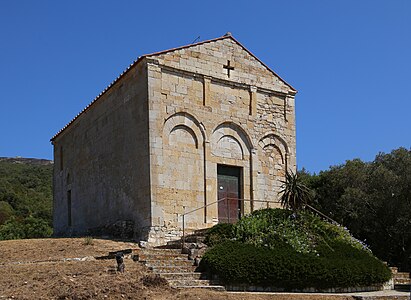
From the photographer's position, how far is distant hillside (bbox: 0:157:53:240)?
42.0 meters

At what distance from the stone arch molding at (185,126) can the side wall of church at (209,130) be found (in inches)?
1.5

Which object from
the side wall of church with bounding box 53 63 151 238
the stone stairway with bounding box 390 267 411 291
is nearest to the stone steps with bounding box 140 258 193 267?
the side wall of church with bounding box 53 63 151 238

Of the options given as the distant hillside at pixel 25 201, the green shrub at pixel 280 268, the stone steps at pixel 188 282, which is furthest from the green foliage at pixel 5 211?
the stone steps at pixel 188 282

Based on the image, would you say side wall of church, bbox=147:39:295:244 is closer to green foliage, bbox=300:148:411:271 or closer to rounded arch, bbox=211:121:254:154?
rounded arch, bbox=211:121:254:154

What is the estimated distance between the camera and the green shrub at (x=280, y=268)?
16000 millimetres

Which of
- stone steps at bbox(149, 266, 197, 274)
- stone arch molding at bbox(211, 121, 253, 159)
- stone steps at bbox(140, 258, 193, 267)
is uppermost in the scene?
stone arch molding at bbox(211, 121, 253, 159)

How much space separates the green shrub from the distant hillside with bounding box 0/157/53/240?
1066 inches

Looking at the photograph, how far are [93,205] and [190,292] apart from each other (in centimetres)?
1361

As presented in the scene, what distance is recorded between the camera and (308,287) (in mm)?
16562

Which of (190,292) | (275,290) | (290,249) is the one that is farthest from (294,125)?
(190,292)

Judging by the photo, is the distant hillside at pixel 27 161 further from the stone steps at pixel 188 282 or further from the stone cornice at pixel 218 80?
the stone steps at pixel 188 282

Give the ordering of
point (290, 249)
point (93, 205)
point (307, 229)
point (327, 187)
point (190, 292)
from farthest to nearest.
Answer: point (327, 187) < point (93, 205) < point (307, 229) < point (290, 249) < point (190, 292)

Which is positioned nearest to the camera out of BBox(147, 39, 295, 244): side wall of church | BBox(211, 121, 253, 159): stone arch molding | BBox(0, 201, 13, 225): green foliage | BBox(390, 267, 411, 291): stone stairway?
BBox(390, 267, 411, 291): stone stairway

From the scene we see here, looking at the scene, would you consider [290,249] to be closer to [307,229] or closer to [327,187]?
[307,229]
